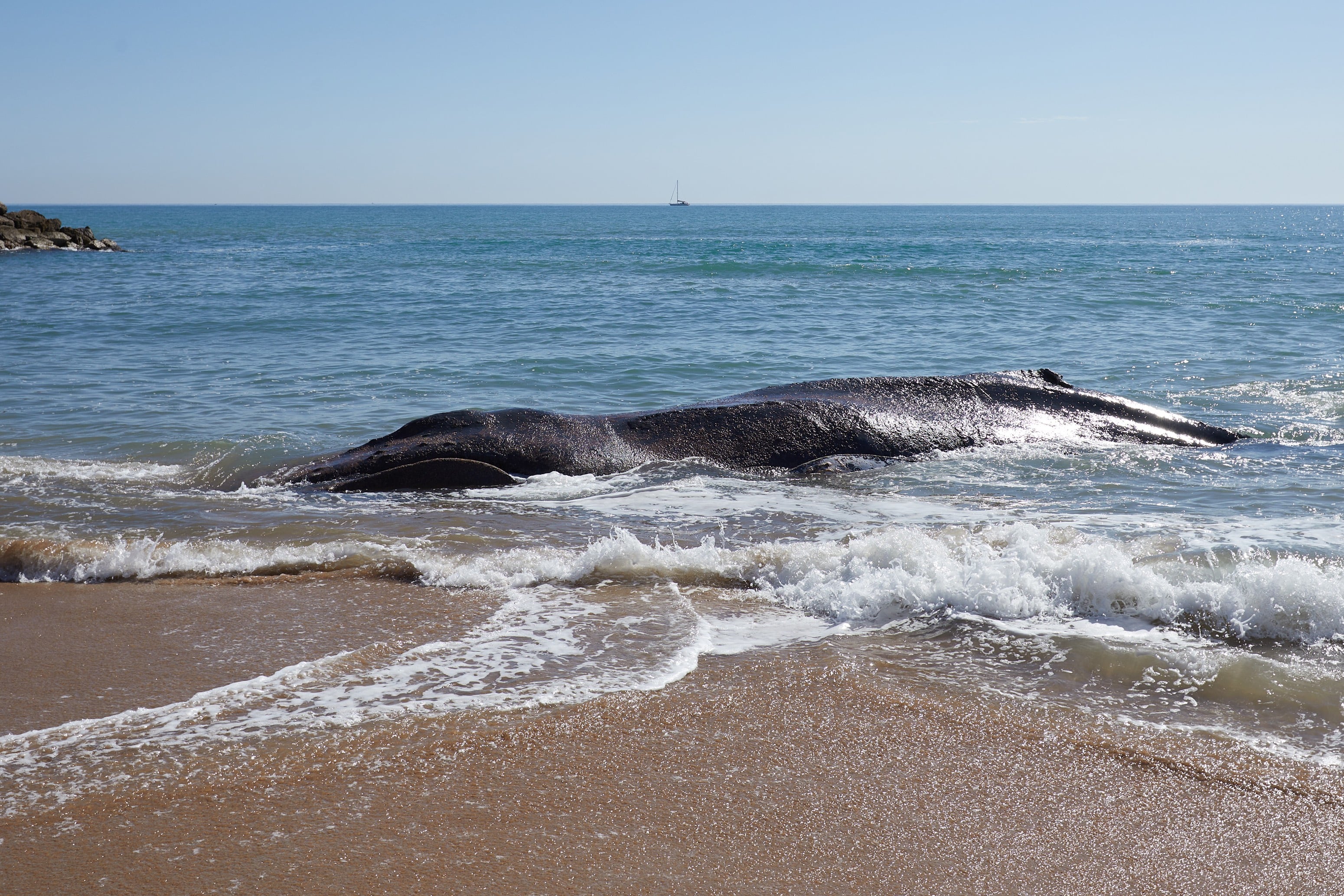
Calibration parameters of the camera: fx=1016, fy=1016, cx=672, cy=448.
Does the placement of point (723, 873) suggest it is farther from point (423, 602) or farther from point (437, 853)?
point (423, 602)

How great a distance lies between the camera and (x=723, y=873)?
280 centimetres

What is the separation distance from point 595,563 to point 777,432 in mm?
2553

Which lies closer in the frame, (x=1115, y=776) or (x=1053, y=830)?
(x=1053, y=830)

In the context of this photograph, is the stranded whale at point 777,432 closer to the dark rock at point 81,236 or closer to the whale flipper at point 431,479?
the whale flipper at point 431,479

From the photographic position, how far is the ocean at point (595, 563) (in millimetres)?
3764

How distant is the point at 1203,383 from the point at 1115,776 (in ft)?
34.4

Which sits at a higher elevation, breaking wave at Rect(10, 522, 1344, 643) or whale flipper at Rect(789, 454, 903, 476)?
whale flipper at Rect(789, 454, 903, 476)

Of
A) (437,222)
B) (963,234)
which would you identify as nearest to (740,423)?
(963,234)

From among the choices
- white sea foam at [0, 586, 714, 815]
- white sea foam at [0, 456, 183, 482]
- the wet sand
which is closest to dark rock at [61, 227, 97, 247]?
white sea foam at [0, 456, 183, 482]

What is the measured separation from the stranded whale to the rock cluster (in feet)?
143

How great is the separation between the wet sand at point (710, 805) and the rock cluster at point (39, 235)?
47.2m

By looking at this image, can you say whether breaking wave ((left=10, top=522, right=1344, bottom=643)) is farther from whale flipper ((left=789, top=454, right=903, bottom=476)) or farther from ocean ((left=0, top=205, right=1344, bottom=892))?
whale flipper ((left=789, top=454, right=903, bottom=476))

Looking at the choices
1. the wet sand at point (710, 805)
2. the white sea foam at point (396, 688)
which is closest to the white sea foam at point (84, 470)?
the wet sand at point (710, 805)

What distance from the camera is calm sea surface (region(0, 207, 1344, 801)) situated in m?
4.04
